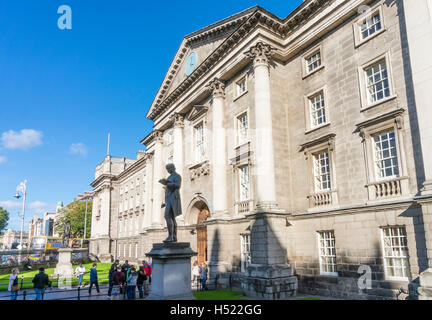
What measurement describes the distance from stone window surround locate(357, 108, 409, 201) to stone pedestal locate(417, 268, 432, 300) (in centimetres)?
326

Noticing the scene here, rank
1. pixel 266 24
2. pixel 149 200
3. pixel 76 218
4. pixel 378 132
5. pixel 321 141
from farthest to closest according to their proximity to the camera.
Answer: pixel 76 218 → pixel 149 200 → pixel 266 24 → pixel 321 141 → pixel 378 132

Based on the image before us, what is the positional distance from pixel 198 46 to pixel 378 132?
18027 millimetres

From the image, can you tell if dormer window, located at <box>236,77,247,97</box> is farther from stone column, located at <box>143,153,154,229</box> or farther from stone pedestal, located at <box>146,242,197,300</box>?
stone column, located at <box>143,153,154,229</box>

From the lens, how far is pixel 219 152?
23500 mm

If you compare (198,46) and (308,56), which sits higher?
(198,46)

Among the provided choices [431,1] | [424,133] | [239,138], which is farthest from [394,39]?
[239,138]

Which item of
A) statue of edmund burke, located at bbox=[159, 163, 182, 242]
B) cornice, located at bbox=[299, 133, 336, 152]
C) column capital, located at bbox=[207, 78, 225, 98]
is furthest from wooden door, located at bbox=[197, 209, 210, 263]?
statue of edmund burke, located at bbox=[159, 163, 182, 242]

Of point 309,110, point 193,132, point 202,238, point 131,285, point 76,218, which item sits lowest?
point 131,285

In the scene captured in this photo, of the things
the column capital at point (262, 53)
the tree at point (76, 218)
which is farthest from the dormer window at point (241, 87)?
the tree at point (76, 218)

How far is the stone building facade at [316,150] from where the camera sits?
45.2ft

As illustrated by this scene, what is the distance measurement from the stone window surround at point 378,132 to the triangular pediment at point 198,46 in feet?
34.6

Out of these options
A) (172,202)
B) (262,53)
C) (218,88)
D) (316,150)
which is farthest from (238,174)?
(172,202)

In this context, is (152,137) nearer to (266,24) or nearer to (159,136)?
(159,136)
